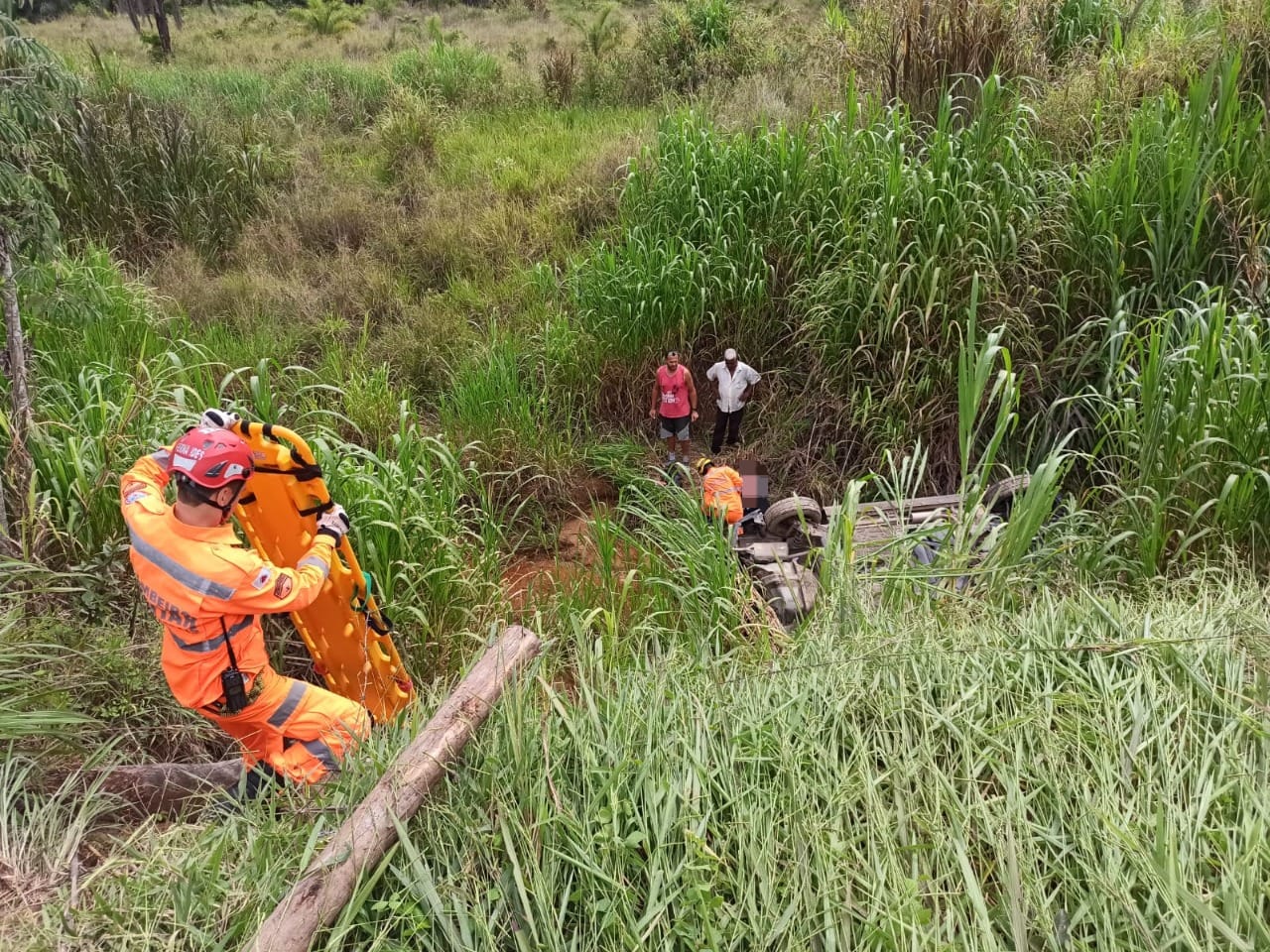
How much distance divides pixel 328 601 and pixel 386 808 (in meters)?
1.49

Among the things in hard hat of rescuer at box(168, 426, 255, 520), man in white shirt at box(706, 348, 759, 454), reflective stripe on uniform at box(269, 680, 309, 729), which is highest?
hard hat of rescuer at box(168, 426, 255, 520)

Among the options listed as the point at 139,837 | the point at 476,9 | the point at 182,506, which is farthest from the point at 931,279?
the point at 476,9

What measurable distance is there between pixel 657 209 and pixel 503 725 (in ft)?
17.1

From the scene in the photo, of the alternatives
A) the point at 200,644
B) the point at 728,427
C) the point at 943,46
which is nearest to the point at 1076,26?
the point at 943,46

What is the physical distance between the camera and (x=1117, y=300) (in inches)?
168

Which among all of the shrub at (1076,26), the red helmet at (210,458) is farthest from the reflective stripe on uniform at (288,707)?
the shrub at (1076,26)

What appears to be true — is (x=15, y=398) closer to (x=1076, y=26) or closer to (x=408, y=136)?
(x=408, y=136)

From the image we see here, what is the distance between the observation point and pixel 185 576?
7.48 feet

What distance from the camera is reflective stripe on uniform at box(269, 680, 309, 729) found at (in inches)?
97.3

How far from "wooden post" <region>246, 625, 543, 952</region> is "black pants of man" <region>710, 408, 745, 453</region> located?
149 inches


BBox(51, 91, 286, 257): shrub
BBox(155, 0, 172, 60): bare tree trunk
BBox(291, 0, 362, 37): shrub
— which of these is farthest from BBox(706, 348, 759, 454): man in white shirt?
BBox(291, 0, 362, 37): shrub

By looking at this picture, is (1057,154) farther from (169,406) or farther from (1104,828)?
(169,406)

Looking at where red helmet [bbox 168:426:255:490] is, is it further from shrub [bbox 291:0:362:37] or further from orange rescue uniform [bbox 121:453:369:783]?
shrub [bbox 291:0:362:37]

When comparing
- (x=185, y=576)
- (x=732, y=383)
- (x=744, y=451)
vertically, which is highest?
(x=185, y=576)
